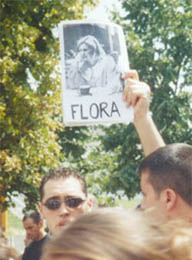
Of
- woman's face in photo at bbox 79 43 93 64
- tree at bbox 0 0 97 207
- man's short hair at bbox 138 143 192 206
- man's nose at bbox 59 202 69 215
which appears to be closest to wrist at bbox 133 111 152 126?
man's short hair at bbox 138 143 192 206

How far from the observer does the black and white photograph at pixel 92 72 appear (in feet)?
11.4

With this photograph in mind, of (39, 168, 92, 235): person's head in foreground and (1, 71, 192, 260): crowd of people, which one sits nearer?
(1, 71, 192, 260): crowd of people

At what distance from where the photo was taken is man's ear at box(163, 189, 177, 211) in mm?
2615

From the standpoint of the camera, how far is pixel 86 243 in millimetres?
1286

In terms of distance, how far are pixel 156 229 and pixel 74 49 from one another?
2.33 meters

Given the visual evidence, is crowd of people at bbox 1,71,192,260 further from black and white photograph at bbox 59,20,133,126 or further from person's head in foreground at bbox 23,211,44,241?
person's head in foreground at bbox 23,211,44,241

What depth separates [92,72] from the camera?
3539mm

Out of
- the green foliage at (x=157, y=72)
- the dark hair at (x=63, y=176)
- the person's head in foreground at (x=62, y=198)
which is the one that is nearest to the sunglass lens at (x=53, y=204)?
the person's head in foreground at (x=62, y=198)

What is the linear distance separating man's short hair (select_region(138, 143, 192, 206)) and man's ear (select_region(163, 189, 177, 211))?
0.07ft

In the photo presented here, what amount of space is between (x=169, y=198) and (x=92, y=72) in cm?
113

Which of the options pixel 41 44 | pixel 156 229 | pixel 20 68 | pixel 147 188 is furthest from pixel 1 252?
pixel 41 44

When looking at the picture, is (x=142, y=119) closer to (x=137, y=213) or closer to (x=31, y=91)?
(x=137, y=213)

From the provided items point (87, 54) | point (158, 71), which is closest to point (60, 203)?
point (87, 54)

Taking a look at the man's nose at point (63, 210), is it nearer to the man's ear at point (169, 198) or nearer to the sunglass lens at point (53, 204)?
the sunglass lens at point (53, 204)
